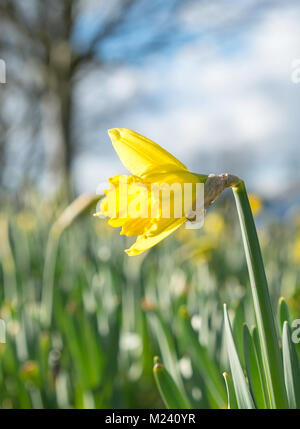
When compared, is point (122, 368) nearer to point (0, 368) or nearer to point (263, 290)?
point (0, 368)

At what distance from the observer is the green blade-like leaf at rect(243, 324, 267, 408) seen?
484 millimetres

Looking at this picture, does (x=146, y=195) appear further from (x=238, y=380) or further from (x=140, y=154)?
(x=238, y=380)

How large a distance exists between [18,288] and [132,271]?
32 cm

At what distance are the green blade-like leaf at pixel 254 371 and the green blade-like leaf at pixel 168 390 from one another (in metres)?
0.09

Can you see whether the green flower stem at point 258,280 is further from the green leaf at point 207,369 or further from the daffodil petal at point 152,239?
the green leaf at point 207,369

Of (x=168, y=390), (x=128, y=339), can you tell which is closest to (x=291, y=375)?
(x=168, y=390)

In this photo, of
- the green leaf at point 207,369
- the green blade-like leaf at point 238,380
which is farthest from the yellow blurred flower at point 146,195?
the green leaf at point 207,369

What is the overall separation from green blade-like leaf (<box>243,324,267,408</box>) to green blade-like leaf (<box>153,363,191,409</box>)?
3.7 inches

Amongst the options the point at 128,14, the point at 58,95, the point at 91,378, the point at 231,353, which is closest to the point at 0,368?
the point at 91,378

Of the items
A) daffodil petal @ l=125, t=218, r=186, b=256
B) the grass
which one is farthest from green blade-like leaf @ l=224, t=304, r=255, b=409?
daffodil petal @ l=125, t=218, r=186, b=256

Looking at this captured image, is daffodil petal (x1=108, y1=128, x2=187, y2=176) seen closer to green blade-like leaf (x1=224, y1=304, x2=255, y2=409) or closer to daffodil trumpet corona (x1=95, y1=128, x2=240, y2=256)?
daffodil trumpet corona (x1=95, y1=128, x2=240, y2=256)

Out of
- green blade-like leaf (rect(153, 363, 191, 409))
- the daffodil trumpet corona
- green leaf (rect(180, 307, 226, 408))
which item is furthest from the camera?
green leaf (rect(180, 307, 226, 408))

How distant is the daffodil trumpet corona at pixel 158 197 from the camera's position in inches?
15.7
